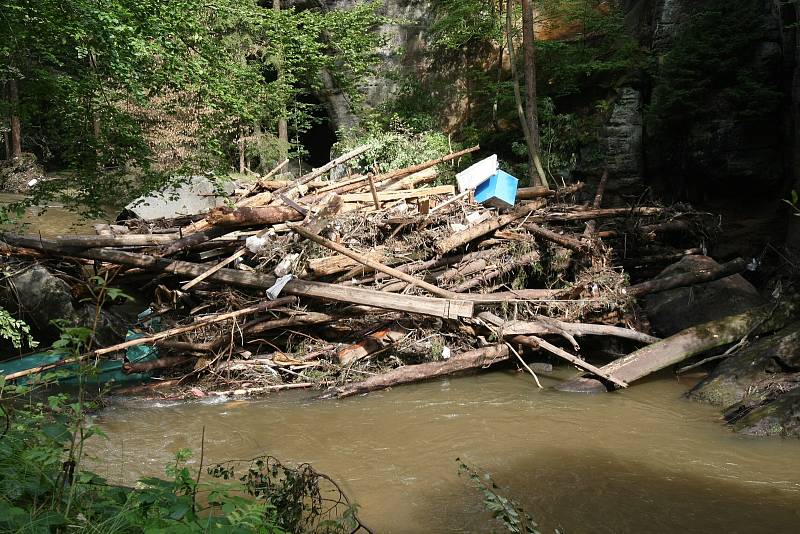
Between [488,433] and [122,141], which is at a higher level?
[122,141]

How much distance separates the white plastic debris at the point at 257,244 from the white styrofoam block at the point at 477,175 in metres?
3.04

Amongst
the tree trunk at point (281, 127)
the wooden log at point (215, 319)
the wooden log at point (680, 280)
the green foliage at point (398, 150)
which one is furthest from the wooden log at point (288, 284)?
the tree trunk at point (281, 127)

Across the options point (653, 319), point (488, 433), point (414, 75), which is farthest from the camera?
point (414, 75)

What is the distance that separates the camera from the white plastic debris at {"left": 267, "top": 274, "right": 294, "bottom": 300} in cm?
719

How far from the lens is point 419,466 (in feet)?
16.0

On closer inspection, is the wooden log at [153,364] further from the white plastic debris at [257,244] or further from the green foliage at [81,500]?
the green foliage at [81,500]

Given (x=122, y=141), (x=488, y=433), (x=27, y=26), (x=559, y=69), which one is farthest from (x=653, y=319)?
(x=559, y=69)

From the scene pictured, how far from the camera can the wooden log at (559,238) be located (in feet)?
26.5

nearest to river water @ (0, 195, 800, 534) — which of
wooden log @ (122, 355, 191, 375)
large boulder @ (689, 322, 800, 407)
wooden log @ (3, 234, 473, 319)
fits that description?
large boulder @ (689, 322, 800, 407)

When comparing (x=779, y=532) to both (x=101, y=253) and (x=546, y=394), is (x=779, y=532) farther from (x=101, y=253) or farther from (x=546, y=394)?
(x=101, y=253)

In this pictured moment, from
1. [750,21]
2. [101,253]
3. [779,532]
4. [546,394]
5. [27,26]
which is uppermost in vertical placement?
[750,21]

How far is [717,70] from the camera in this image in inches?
487

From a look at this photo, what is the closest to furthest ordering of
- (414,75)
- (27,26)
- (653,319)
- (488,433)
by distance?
(488,433) → (27,26) → (653,319) → (414,75)

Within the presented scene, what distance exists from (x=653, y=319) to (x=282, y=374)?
199 inches
